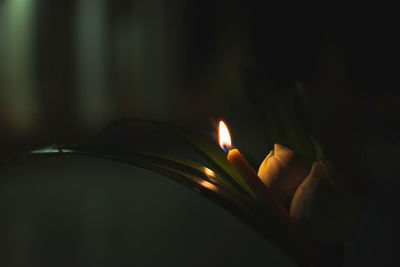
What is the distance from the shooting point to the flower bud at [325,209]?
241mm

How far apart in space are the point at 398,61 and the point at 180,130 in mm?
1236

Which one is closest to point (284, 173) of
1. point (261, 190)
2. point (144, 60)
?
point (261, 190)

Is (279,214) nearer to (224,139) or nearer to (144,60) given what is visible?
(224,139)

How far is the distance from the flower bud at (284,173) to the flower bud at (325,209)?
0.01 metres

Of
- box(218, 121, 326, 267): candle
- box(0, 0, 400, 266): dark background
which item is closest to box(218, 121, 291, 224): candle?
box(218, 121, 326, 267): candle

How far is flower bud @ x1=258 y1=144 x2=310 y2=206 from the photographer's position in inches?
10.3

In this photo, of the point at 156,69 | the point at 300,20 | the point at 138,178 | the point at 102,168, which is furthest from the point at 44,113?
the point at 300,20

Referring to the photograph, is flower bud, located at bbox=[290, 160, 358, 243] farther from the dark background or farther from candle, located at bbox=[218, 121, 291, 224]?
the dark background

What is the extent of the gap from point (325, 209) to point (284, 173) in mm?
35

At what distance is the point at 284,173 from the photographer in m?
0.26

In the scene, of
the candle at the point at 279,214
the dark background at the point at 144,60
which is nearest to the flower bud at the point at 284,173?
the candle at the point at 279,214

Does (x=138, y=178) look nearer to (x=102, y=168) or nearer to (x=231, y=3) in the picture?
(x=102, y=168)

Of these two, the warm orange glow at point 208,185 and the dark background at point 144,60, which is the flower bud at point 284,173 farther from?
the dark background at point 144,60

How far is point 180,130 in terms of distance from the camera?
12.2 inches
